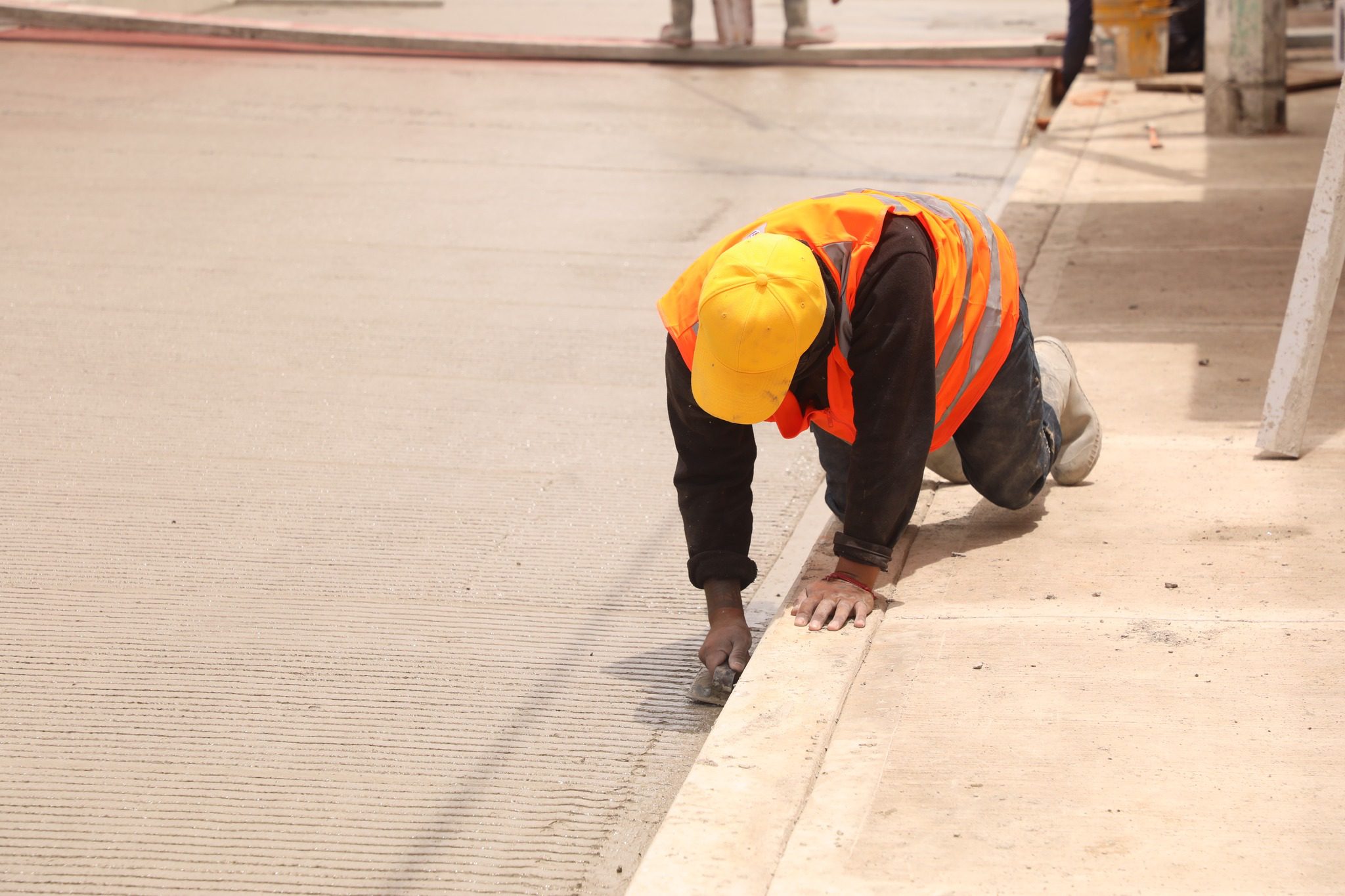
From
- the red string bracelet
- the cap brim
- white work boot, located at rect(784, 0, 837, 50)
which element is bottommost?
the red string bracelet

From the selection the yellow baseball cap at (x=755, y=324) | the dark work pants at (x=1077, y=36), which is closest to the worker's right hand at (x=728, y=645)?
the yellow baseball cap at (x=755, y=324)

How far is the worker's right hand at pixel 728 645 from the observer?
3121mm


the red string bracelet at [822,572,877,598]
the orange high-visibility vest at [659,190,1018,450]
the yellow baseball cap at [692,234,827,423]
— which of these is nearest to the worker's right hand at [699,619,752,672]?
the red string bracelet at [822,572,877,598]

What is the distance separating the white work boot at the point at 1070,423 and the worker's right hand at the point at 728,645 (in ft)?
3.74

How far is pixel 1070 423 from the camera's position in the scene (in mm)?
3920

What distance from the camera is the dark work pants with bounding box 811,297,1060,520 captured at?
344cm

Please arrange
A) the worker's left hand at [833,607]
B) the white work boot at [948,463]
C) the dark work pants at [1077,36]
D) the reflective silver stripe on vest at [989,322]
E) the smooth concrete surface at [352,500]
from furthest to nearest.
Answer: the dark work pants at [1077,36]
the white work boot at [948,463]
the reflective silver stripe on vest at [989,322]
the worker's left hand at [833,607]
the smooth concrete surface at [352,500]

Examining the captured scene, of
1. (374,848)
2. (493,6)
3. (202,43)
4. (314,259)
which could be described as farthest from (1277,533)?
(493,6)

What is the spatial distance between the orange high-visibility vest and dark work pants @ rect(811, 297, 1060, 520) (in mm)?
68

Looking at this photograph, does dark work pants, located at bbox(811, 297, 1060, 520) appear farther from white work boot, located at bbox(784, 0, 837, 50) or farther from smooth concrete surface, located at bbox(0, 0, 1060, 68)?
white work boot, located at bbox(784, 0, 837, 50)

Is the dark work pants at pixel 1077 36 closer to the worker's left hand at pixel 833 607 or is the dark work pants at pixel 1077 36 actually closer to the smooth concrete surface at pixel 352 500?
the smooth concrete surface at pixel 352 500

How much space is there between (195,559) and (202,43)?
8910 mm

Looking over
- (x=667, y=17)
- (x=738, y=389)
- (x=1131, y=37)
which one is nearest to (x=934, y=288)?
(x=738, y=389)

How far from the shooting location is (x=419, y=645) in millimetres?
3350
